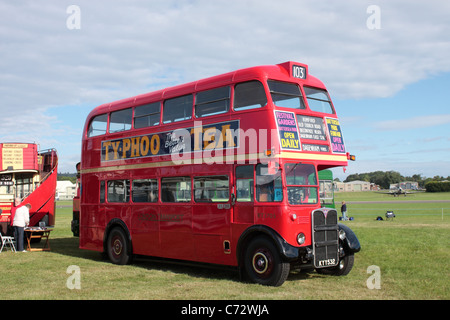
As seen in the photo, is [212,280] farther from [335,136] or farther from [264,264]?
[335,136]

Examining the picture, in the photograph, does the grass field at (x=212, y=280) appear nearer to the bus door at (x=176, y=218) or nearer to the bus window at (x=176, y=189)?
the bus door at (x=176, y=218)

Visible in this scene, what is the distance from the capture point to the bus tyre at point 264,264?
9.24 meters

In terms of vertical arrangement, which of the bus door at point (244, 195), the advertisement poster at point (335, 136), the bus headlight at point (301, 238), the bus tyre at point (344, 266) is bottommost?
the bus tyre at point (344, 266)

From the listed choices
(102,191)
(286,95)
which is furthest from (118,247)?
(286,95)

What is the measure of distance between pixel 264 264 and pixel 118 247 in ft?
18.1

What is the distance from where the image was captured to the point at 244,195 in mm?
10094

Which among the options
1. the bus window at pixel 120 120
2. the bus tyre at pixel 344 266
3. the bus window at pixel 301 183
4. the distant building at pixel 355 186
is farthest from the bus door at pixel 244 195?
the distant building at pixel 355 186

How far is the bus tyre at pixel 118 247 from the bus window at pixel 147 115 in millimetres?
3084

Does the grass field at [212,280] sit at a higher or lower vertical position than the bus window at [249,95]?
lower

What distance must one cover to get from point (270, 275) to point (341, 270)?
2.11 m

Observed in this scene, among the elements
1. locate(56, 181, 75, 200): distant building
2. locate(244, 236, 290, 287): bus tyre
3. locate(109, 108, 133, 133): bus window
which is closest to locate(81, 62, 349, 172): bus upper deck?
locate(109, 108, 133, 133): bus window

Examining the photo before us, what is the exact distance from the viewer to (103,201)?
14.1 m

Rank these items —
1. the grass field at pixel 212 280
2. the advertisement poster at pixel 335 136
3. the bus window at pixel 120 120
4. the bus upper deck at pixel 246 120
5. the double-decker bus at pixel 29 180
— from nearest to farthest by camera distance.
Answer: the grass field at pixel 212 280 < the bus upper deck at pixel 246 120 < the advertisement poster at pixel 335 136 < the bus window at pixel 120 120 < the double-decker bus at pixel 29 180
